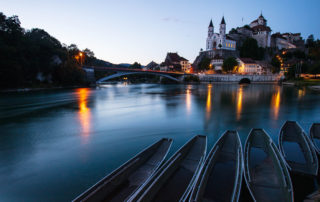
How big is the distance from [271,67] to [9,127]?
3734 inches

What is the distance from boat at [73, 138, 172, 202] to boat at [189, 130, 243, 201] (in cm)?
136

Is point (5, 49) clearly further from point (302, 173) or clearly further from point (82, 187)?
point (302, 173)

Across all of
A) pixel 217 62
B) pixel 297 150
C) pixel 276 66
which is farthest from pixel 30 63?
pixel 276 66

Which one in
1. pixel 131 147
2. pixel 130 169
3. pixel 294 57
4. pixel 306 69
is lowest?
pixel 131 147

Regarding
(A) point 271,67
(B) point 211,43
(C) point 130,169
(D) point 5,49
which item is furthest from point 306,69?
(D) point 5,49

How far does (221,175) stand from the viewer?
16.8 ft

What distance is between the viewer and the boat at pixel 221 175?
3836 mm

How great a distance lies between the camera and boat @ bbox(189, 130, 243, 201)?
384 centimetres

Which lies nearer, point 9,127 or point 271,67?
point 9,127

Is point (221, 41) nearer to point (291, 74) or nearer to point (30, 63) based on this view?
point (291, 74)

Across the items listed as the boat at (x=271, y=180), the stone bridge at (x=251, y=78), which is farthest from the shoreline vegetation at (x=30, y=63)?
the stone bridge at (x=251, y=78)

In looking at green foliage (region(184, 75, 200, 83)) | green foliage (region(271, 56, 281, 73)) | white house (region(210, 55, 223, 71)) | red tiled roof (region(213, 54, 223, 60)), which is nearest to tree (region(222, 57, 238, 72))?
white house (region(210, 55, 223, 71))

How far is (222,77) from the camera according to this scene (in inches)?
3211

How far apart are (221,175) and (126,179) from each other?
8.87 feet
